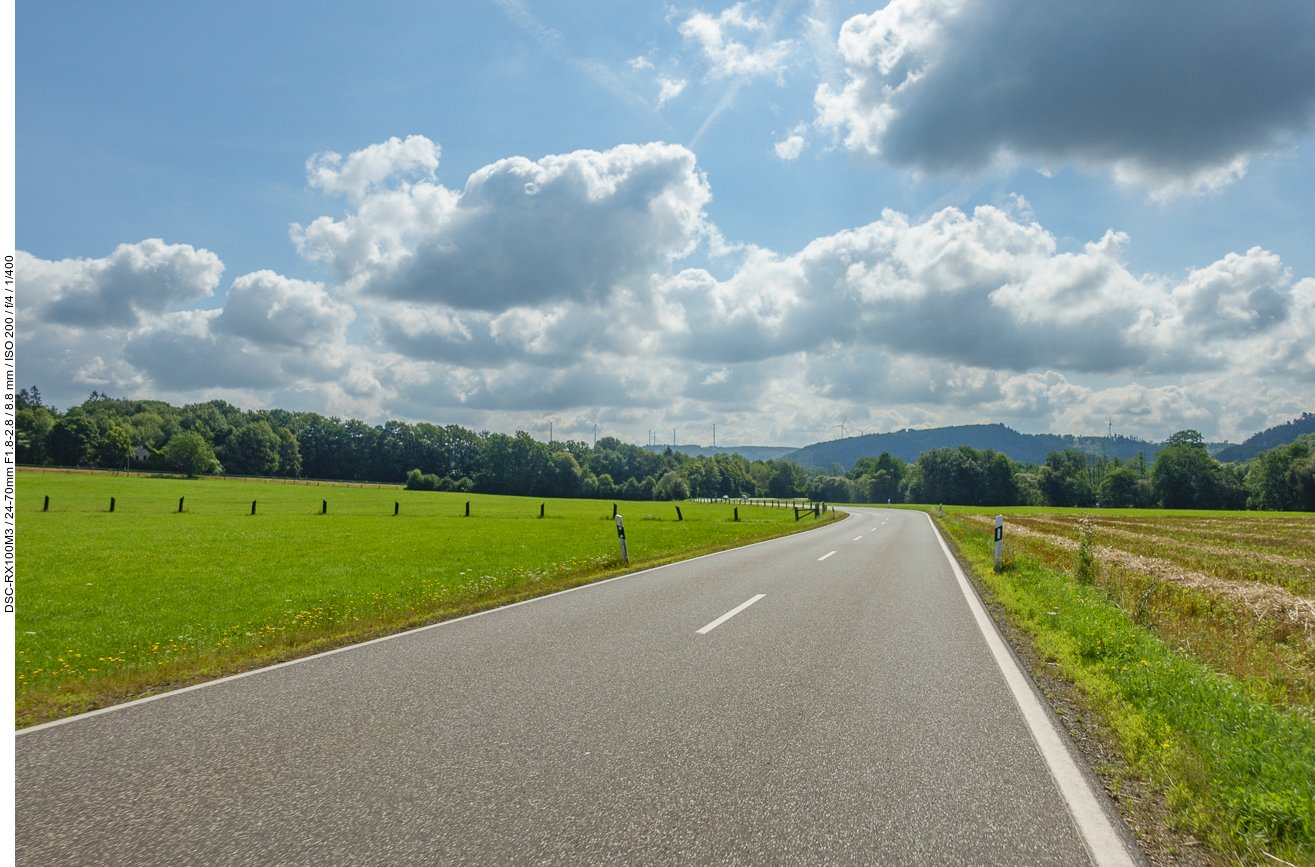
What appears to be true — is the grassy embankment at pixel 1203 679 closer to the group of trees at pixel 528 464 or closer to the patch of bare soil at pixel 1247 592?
the patch of bare soil at pixel 1247 592

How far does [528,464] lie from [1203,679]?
392 ft

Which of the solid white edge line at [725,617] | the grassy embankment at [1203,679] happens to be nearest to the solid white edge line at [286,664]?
the solid white edge line at [725,617]

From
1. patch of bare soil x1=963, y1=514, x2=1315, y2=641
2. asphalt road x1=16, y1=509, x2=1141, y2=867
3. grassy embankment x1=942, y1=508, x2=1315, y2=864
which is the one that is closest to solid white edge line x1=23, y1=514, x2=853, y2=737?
asphalt road x1=16, y1=509, x2=1141, y2=867

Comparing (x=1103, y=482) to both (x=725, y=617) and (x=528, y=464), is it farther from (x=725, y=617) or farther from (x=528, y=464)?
(x=725, y=617)

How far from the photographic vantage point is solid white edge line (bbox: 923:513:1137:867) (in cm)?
312

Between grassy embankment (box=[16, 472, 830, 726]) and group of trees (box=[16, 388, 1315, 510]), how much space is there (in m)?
84.8

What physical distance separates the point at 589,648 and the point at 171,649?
18.2 ft

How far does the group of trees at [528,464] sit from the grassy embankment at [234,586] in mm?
84818

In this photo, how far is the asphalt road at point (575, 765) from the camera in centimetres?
308

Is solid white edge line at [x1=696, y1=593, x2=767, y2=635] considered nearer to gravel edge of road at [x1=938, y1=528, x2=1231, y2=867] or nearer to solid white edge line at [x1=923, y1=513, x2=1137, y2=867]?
solid white edge line at [x1=923, y1=513, x2=1137, y2=867]

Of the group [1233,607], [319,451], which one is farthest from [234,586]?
[319,451]

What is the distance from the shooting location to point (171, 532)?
24.2 metres

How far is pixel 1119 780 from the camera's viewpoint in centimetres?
392

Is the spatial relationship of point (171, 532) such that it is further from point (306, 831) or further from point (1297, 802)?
point (1297, 802)
